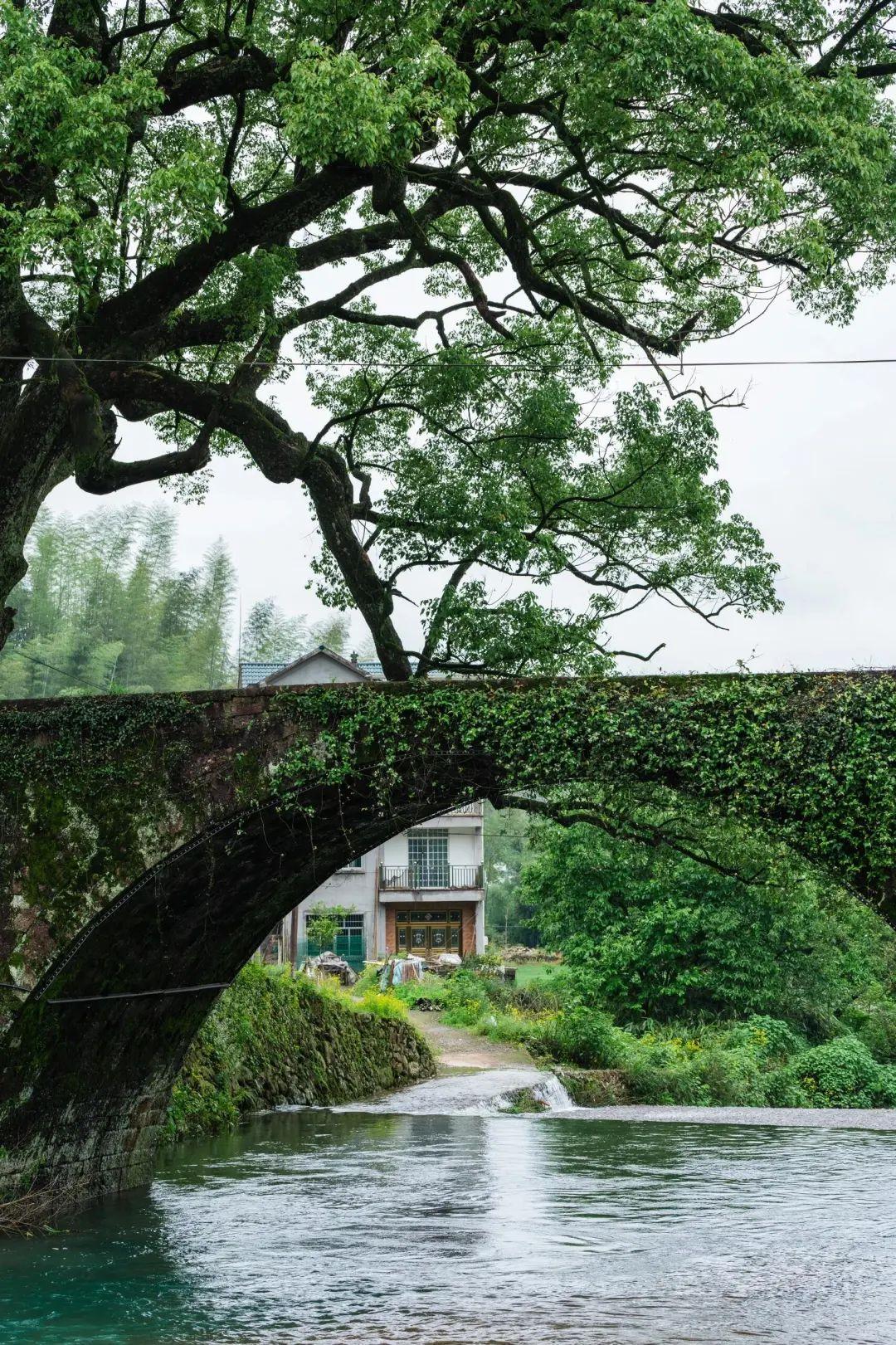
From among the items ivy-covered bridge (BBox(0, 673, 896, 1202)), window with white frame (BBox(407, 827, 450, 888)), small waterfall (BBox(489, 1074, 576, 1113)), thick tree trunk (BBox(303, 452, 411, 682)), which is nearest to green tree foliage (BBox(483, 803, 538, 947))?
window with white frame (BBox(407, 827, 450, 888))

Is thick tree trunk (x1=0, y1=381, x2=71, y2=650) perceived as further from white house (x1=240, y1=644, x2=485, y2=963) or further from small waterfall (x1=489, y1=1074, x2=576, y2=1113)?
white house (x1=240, y1=644, x2=485, y2=963)

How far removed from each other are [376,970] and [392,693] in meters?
25.1

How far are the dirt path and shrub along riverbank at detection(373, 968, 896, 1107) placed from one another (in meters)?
0.32

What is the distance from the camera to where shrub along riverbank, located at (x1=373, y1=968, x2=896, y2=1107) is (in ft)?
84.4

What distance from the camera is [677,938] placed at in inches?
1172

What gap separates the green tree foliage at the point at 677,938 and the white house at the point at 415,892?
1278 cm

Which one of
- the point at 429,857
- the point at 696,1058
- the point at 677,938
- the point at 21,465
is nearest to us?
the point at 21,465

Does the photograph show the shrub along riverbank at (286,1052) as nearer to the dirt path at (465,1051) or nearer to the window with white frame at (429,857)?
the dirt path at (465,1051)

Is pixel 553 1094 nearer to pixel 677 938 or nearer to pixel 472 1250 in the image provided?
pixel 677 938

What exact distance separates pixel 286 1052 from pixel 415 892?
863 inches

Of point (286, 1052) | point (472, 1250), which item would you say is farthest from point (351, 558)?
point (286, 1052)

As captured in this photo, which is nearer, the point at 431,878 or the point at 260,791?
the point at 260,791

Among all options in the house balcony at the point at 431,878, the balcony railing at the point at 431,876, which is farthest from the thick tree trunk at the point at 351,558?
the balcony railing at the point at 431,876

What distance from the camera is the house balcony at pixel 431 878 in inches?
1745
